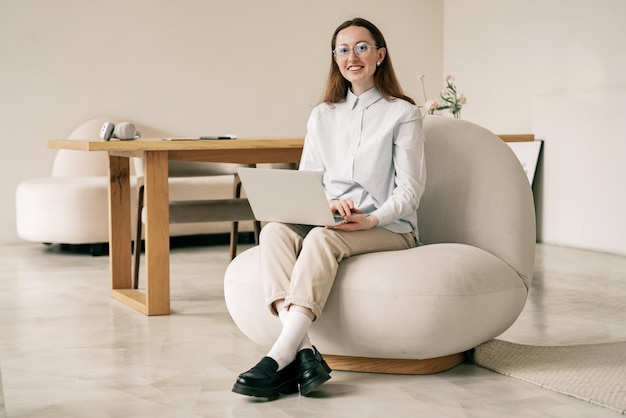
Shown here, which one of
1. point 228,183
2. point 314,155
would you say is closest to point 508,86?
point 228,183

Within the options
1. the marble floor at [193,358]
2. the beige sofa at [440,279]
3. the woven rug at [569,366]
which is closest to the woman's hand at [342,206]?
the beige sofa at [440,279]

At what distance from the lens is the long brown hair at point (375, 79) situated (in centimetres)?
289

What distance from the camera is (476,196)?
291cm

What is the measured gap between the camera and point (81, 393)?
2.50 metres

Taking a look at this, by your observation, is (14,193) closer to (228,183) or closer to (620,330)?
(228,183)

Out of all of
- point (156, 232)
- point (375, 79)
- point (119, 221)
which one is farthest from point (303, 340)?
point (119, 221)

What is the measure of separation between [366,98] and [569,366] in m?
1.03

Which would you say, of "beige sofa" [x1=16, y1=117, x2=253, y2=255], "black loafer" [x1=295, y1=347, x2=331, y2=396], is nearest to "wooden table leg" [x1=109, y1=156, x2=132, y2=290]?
"beige sofa" [x1=16, y1=117, x2=253, y2=255]

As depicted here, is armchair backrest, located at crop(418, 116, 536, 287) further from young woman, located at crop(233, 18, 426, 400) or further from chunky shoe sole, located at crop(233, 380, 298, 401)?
chunky shoe sole, located at crop(233, 380, 298, 401)

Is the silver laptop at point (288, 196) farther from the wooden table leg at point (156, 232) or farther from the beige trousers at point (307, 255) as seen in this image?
the wooden table leg at point (156, 232)

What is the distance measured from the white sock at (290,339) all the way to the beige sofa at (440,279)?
0.49 feet

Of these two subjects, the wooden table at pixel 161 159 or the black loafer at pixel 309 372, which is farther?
the wooden table at pixel 161 159

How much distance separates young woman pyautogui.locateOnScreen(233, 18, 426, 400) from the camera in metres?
2.45

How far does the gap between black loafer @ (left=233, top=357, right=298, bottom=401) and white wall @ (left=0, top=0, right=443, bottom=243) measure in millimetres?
4220
